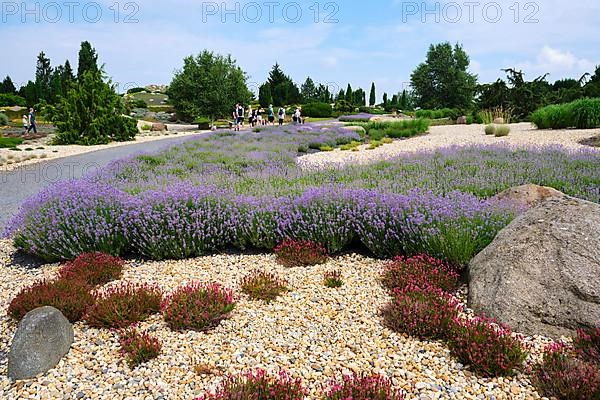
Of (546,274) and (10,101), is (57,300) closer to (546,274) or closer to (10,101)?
(546,274)

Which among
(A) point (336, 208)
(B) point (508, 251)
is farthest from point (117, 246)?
(B) point (508, 251)

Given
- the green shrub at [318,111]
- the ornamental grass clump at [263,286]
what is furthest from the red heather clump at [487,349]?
the green shrub at [318,111]

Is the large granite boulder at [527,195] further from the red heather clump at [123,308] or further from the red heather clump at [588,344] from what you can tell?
the red heather clump at [123,308]

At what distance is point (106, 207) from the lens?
604 centimetres

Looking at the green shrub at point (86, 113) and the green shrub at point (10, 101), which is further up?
the green shrub at point (10, 101)

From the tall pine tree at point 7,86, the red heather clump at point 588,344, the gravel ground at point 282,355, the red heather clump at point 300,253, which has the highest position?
the tall pine tree at point 7,86

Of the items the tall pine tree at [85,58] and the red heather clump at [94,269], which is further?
the tall pine tree at [85,58]

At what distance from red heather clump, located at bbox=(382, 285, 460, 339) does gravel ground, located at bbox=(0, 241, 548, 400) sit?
9 cm

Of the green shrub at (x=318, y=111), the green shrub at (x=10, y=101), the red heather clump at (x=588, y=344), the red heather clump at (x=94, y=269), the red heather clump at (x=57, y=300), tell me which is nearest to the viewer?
the red heather clump at (x=588, y=344)

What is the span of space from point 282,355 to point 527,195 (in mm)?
3958

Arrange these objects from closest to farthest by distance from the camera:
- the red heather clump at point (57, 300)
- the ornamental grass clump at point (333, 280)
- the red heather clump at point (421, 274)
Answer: the red heather clump at point (57, 300) → the red heather clump at point (421, 274) → the ornamental grass clump at point (333, 280)

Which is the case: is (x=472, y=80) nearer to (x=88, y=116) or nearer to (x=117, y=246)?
(x=88, y=116)

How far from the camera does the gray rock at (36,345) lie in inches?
126

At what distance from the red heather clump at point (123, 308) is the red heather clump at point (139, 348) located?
1.10ft
